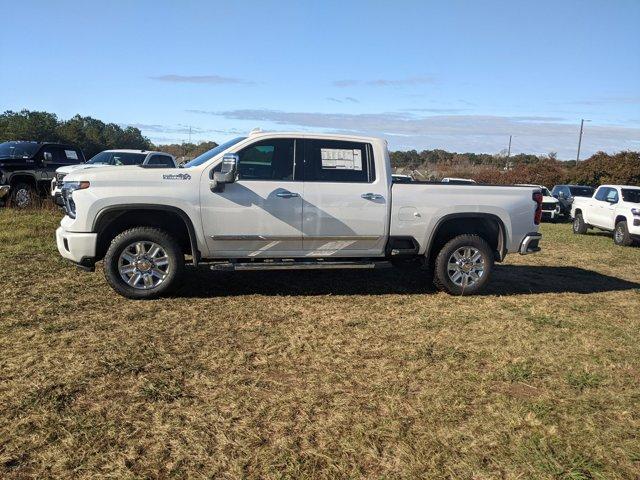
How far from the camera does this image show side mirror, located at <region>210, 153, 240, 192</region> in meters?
5.74

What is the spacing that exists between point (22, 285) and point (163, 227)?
6.16 feet

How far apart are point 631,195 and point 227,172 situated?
12977 mm

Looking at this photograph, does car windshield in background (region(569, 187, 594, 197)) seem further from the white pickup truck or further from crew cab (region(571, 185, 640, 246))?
the white pickup truck

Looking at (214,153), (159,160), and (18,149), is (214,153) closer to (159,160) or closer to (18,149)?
(159,160)

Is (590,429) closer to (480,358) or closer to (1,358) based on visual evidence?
(480,358)

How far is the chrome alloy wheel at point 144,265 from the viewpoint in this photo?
19.3 feet

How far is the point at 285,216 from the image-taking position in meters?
6.14

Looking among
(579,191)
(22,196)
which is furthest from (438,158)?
(22,196)

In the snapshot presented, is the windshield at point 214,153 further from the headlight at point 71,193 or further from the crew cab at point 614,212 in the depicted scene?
the crew cab at point 614,212

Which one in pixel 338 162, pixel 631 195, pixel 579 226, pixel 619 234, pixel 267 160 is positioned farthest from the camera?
pixel 579 226

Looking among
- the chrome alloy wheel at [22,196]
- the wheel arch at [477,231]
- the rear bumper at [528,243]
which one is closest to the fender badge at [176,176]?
the wheel arch at [477,231]

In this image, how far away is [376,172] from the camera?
21.3 feet

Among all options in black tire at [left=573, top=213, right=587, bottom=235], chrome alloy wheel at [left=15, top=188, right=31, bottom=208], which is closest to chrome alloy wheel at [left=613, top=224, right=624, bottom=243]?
black tire at [left=573, top=213, right=587, bottom=235]

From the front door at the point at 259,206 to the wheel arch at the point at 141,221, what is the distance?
20cm
